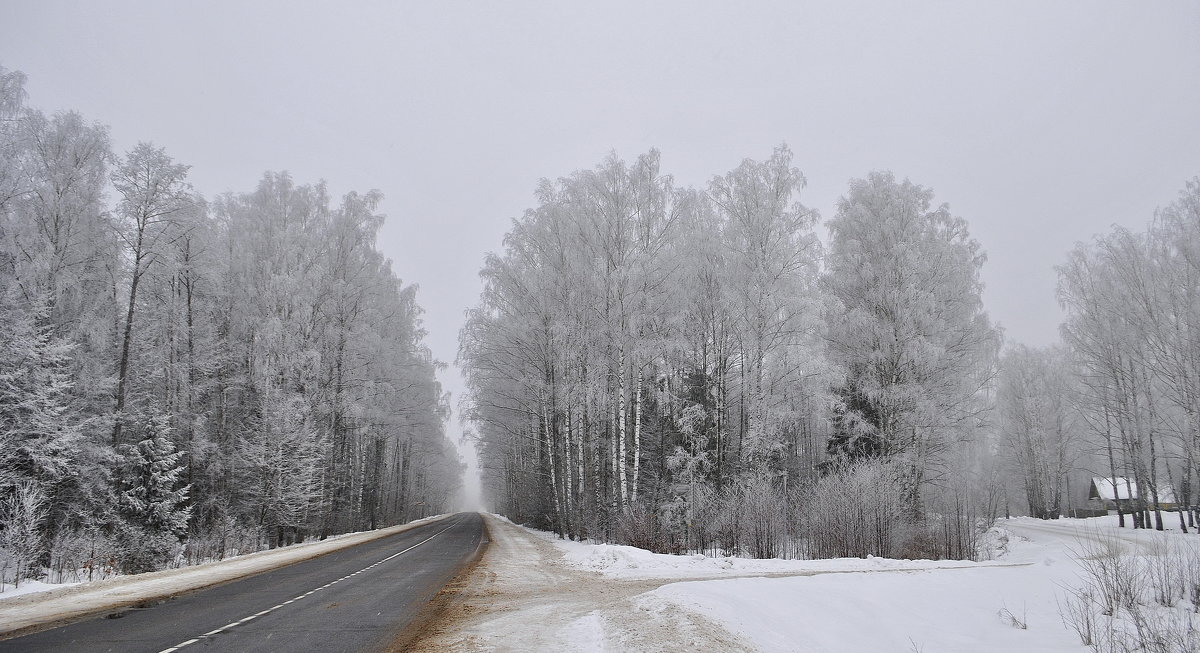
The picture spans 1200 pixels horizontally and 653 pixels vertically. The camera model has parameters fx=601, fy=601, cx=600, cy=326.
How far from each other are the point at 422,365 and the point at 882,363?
2613 centimetres

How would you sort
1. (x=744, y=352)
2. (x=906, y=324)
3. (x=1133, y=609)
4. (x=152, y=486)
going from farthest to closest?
(x=906, y=324)
(x=744, y=352)
(x=152, y=486)
(x=1133, y=609)

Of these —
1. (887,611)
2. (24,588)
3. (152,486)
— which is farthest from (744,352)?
(24,588)

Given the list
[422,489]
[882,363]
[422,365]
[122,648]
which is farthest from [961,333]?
[422,489]

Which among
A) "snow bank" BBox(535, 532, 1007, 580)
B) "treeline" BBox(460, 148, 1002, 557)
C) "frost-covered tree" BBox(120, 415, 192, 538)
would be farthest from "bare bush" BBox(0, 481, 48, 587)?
"treeline" BBox(460, 148, 1002, 557)

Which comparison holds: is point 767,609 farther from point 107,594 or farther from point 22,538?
point 22,538

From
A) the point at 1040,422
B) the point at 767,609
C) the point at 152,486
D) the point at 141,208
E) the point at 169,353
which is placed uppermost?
the point at 141,208

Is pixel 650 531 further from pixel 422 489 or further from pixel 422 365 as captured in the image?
pixel 422 489

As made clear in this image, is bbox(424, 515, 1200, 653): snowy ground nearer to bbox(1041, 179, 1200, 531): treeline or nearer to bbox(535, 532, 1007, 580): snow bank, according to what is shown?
bbox(535, 532, 1007, 580): snow bank

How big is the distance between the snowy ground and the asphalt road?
1073 millimetres

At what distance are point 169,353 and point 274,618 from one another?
2033cm

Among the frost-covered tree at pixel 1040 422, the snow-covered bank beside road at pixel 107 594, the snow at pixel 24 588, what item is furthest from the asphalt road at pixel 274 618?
the frost-covered tree at pixel 1040 422

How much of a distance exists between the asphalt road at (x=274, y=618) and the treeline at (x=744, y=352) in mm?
8426

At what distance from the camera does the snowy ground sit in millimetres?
7332

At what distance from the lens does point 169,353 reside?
24.5 meters
